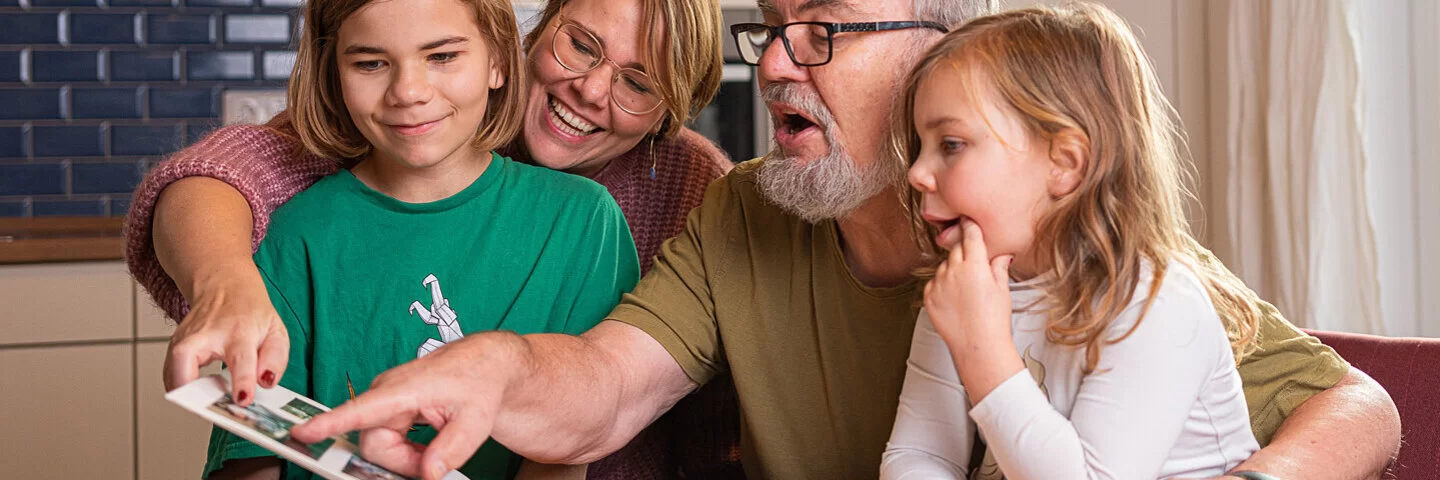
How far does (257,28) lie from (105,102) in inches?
20.4

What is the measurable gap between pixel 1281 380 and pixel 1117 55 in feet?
1.46

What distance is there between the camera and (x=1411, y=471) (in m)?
1.38

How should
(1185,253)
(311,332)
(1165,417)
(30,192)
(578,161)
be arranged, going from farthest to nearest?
(30,192), (578,161), (311,332), (1185,253), (1165,417)

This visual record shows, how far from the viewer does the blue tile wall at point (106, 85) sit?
3859mm

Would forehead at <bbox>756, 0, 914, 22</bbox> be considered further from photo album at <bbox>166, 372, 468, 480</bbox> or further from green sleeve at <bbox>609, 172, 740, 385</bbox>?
photo album at <bbox>166, 372, 468, 480</bbox>

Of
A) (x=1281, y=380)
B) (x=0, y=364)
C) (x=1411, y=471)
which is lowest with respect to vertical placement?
(x=0, y=364)

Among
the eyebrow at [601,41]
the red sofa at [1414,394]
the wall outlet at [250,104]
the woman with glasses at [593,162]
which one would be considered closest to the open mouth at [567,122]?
the woman with glasses at [593,162]

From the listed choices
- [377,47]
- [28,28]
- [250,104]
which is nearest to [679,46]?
[377,47]

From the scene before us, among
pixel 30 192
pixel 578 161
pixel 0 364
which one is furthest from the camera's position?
pixel 30 192

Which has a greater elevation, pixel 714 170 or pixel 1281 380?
pixel 714 170

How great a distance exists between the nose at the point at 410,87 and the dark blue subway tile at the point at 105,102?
9.17ft

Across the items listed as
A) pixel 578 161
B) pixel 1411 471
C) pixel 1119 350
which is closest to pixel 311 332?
pixel 578 161

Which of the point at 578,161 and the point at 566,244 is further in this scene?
the point at 578,161

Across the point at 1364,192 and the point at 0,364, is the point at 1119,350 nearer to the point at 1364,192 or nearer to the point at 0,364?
the point at 1364,192
